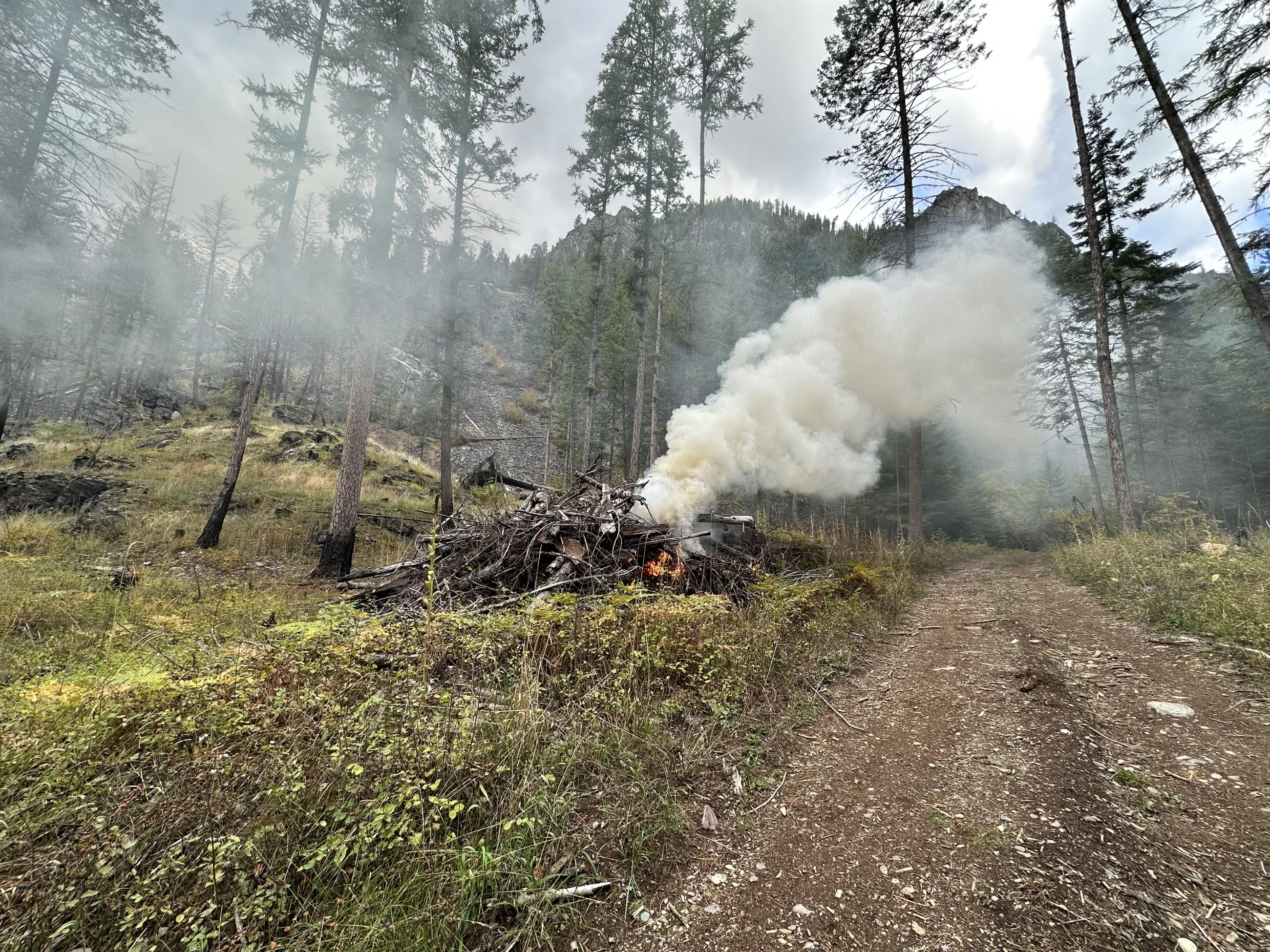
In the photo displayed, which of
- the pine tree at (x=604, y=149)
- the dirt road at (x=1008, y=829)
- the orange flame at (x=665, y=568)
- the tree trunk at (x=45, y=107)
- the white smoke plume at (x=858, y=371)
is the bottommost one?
the dirt road at (x=1008, y=829)

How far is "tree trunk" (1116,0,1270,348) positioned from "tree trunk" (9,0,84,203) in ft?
73.6

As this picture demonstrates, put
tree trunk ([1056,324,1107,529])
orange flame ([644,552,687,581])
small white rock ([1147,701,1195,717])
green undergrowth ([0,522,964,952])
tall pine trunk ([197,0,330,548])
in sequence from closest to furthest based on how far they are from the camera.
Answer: green undergrowth ([0,522,964,952]) < small white rock ([1147,701,1195,717]) < orange flame ([644,552,687,581]) < tall pine trunk ([197,0,330,548]) < tree trunk ([1056,324,1107,529])

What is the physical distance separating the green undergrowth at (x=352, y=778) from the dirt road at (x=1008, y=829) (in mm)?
422

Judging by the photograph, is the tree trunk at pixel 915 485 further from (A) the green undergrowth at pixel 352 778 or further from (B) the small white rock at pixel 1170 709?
(A) the green undergrowth at pixel 352 778

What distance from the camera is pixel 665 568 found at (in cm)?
619

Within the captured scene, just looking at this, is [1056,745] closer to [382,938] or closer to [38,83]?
[382,938]

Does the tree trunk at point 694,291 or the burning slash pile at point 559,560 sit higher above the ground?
the tree trunk at point 694,291

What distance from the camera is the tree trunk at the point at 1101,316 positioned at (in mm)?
10336

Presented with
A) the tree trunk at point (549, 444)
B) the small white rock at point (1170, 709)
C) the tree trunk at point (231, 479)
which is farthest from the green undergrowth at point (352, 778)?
the tree trunk at point (549, 444)

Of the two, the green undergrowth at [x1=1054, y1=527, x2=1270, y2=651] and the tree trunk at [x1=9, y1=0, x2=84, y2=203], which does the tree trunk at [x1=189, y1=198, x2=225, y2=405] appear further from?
the green undergrowth at [x1=1054, y1=527, x2=1270, y2=651]

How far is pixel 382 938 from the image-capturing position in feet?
5.12

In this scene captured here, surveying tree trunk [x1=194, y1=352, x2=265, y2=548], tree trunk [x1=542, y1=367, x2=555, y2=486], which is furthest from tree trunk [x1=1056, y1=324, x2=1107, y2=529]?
tree trunk [x1=194, y1=352, x2=265, y2=548]

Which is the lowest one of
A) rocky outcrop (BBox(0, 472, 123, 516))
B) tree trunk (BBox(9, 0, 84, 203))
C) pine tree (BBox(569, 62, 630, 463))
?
rocky outcrop (BBox(0, 472, 123, 516))

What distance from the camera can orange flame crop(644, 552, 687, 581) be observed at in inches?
237
